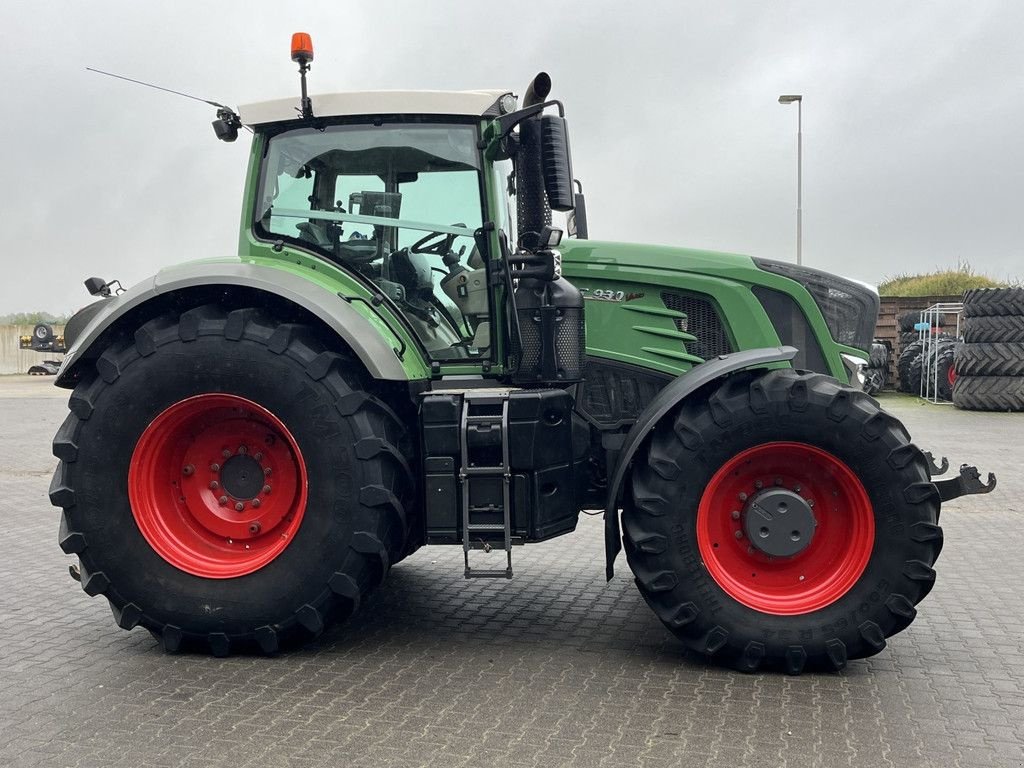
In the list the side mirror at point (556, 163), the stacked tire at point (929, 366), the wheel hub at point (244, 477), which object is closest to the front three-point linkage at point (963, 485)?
the side mirror at point (556, 163)

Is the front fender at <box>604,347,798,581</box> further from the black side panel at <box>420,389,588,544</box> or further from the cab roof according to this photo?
the cab roof

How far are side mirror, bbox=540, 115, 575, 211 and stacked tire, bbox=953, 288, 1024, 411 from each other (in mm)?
17035

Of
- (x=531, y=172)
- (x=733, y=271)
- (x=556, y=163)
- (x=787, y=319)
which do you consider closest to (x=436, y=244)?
(x=531, y=172)

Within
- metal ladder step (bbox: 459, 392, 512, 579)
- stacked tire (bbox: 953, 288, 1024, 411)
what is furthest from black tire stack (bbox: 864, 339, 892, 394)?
metal ladder step (bbox: 459, 392, 512, 579)

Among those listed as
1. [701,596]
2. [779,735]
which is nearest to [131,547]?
[701,596]

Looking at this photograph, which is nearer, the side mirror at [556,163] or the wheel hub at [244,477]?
the side mirror at [556,163]

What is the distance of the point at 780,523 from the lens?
15.0 feet

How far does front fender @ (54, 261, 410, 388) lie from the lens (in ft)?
15.3

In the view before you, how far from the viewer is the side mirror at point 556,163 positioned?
4551 millimetres

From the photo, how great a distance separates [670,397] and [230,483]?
2179mm

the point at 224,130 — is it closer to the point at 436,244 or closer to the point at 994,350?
the point at 436,244

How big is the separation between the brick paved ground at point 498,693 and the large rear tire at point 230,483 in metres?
0.27

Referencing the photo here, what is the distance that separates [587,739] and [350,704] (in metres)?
1.02

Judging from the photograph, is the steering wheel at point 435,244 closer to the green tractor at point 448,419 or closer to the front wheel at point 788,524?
the green tractor at point 448,419
